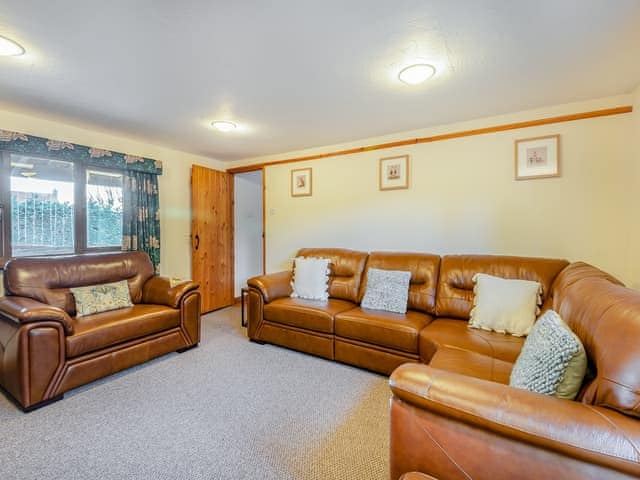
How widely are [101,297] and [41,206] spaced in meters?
1.24

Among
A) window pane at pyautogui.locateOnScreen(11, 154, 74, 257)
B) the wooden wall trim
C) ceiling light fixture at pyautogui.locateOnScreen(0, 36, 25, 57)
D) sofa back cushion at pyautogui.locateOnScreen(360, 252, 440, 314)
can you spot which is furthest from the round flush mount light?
window pane at pyautogui.locateOnScreen(11, 154, 74, 257)

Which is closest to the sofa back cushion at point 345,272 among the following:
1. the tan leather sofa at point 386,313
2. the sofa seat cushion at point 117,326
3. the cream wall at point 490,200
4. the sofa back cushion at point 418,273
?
the tan leather sofa at point 386,313

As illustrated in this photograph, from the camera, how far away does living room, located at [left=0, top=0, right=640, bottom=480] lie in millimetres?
1215

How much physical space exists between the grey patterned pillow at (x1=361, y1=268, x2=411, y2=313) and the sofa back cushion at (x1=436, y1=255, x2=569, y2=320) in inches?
12.3

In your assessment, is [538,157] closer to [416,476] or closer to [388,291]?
[388,291]

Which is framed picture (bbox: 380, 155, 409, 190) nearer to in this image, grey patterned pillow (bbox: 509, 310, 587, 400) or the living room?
the living room

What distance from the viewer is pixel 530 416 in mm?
920

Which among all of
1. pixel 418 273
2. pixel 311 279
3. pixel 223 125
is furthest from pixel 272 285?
pixel 223 125

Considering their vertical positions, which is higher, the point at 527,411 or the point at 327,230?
the point at 327,230

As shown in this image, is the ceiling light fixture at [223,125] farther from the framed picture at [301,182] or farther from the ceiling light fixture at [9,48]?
the ceiling light fixture at [9,48]

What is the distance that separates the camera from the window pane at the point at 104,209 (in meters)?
3.43

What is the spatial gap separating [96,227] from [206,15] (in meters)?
2.97

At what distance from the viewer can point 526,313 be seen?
2.20 meters

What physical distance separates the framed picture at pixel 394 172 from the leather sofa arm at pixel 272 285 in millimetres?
1593
